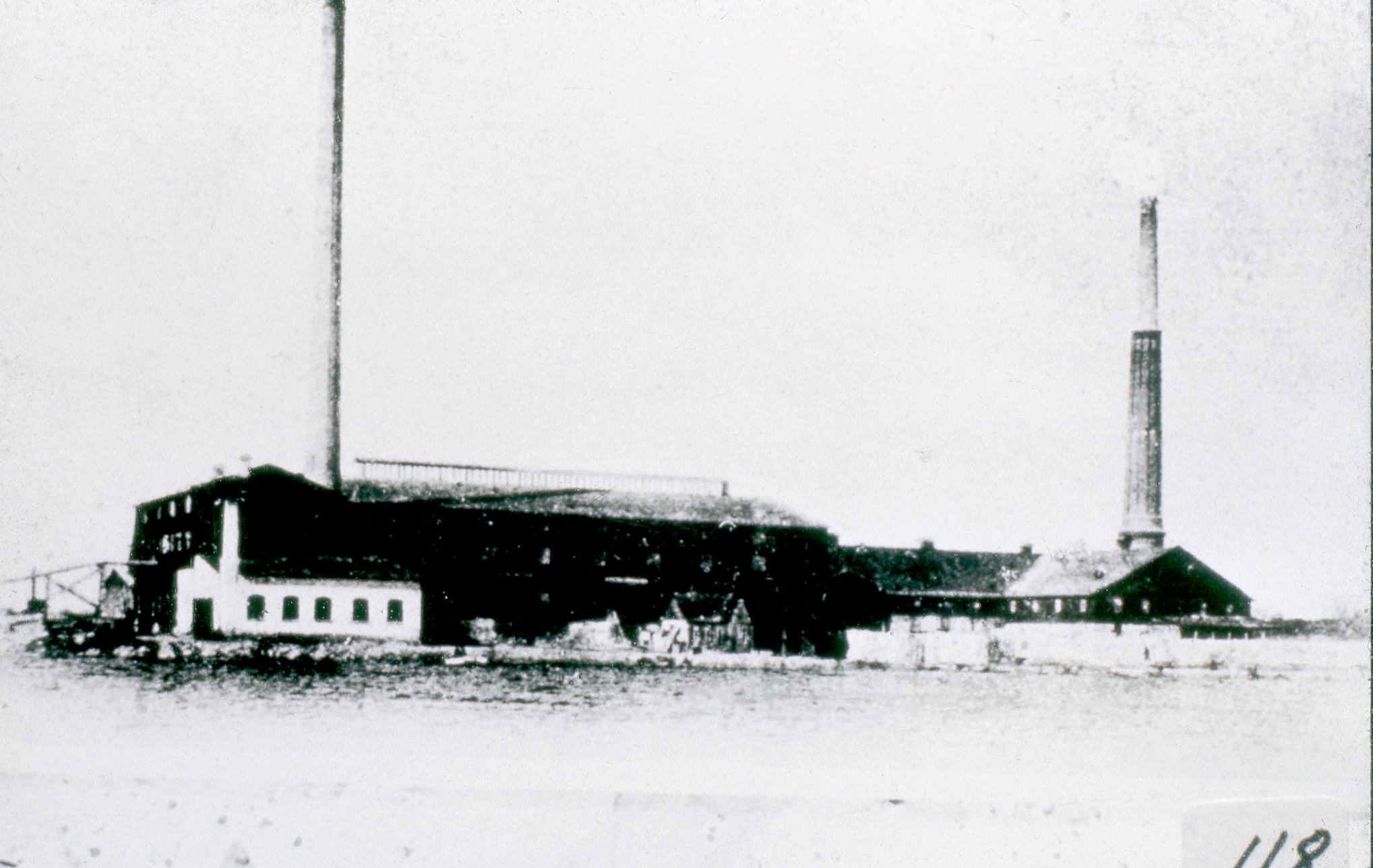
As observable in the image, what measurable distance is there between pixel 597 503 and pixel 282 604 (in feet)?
2.64

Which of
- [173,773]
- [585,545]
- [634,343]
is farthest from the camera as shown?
[585,545]

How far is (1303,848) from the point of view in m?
2.29

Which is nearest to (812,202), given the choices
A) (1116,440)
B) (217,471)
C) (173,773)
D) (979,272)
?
(979,272)

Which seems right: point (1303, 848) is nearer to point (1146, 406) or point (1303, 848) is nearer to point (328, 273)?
point (1146, 406)

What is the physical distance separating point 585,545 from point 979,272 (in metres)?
1.21

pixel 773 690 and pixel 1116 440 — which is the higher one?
pixel 1116 440

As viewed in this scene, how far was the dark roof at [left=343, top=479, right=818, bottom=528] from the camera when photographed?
9.76 feet

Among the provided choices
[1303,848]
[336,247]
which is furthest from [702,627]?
[1303,848]

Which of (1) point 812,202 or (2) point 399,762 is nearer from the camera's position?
(2) point 399,762

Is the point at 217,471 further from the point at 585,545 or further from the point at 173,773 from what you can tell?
the point at 585,545

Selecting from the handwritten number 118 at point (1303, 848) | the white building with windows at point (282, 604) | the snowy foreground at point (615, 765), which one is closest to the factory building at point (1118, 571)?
the snowy foreground at point (615, 765)

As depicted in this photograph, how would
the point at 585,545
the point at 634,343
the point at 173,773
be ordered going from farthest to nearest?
the point at 585,545 < the point at 634,343 < the point at 173,773

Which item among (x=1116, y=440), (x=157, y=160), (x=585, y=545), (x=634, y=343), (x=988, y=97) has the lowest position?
(x=585, y=545)

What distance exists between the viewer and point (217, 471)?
2.85 m
